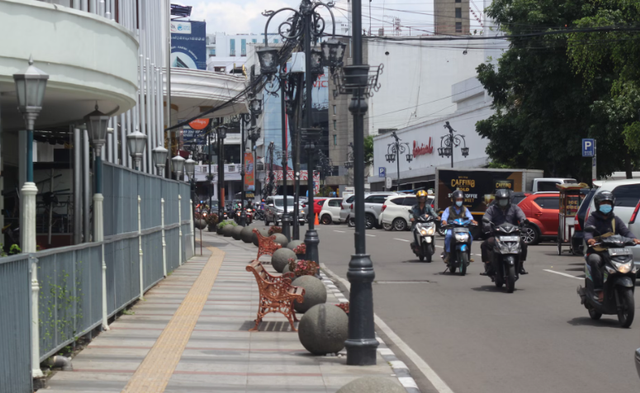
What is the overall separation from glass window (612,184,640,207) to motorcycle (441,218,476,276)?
318 centimetres

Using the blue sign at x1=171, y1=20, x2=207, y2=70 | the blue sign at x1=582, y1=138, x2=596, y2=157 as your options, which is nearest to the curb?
the blue sign at x1=582, y1=138, x2=596, y2=157

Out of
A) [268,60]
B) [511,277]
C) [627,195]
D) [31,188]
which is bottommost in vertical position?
[511,277]

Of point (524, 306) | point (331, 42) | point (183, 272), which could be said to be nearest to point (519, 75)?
point (331, 42)

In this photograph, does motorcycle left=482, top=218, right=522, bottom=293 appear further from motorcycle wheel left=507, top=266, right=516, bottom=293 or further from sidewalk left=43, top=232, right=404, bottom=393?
sidewalk left=43, top=232, right=404, bottom=393

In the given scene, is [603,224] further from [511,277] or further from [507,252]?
[511,277]

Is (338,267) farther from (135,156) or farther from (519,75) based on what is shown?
(519,75)

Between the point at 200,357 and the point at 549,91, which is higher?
the point at 549,91

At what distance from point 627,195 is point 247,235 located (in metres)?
19.6

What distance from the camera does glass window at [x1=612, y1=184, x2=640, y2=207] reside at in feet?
55.7

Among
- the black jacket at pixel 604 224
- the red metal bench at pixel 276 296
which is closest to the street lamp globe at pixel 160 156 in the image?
the red metal bench at pixel 276 296

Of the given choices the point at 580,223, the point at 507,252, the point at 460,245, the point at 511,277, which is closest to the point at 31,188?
the point at 507,252

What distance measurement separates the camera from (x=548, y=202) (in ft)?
93.3

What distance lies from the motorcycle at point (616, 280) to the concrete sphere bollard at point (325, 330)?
3817 millimetres

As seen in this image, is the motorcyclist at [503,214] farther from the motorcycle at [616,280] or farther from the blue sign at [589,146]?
the blue sign at [589,146]
